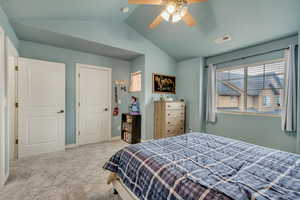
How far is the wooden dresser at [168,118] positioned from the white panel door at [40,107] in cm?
229

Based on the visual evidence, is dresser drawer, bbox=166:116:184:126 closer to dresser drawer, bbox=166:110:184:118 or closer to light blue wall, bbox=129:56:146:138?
dresser drawer, bbox=166:110:184:118

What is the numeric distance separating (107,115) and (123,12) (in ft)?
8.56

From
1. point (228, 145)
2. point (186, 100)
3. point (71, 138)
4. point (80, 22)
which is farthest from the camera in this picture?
point (186, 100)

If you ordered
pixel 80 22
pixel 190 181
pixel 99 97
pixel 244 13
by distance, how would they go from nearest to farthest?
pixel 190 181 < pixel 244 13 < pixel 80 22 < pixel 99 97

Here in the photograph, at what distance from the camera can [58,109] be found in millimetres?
3119

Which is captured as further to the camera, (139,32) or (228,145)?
(139,32)

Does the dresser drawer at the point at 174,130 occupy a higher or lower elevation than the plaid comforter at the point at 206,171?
lower

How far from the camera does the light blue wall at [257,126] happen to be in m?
2.57

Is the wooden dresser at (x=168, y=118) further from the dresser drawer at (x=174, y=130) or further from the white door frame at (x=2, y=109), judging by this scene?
the white door frame at (x=2, y=109)

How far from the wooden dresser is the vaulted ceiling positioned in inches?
63.1

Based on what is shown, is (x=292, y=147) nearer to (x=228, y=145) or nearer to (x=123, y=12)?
(x=228, y=145)

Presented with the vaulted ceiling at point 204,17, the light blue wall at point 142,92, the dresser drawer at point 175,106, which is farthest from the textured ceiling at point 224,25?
the dresser drawer at point 175,106

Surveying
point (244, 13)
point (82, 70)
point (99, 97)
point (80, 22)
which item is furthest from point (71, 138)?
point (244, 13)

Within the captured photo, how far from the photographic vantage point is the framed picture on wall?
3967 mm
